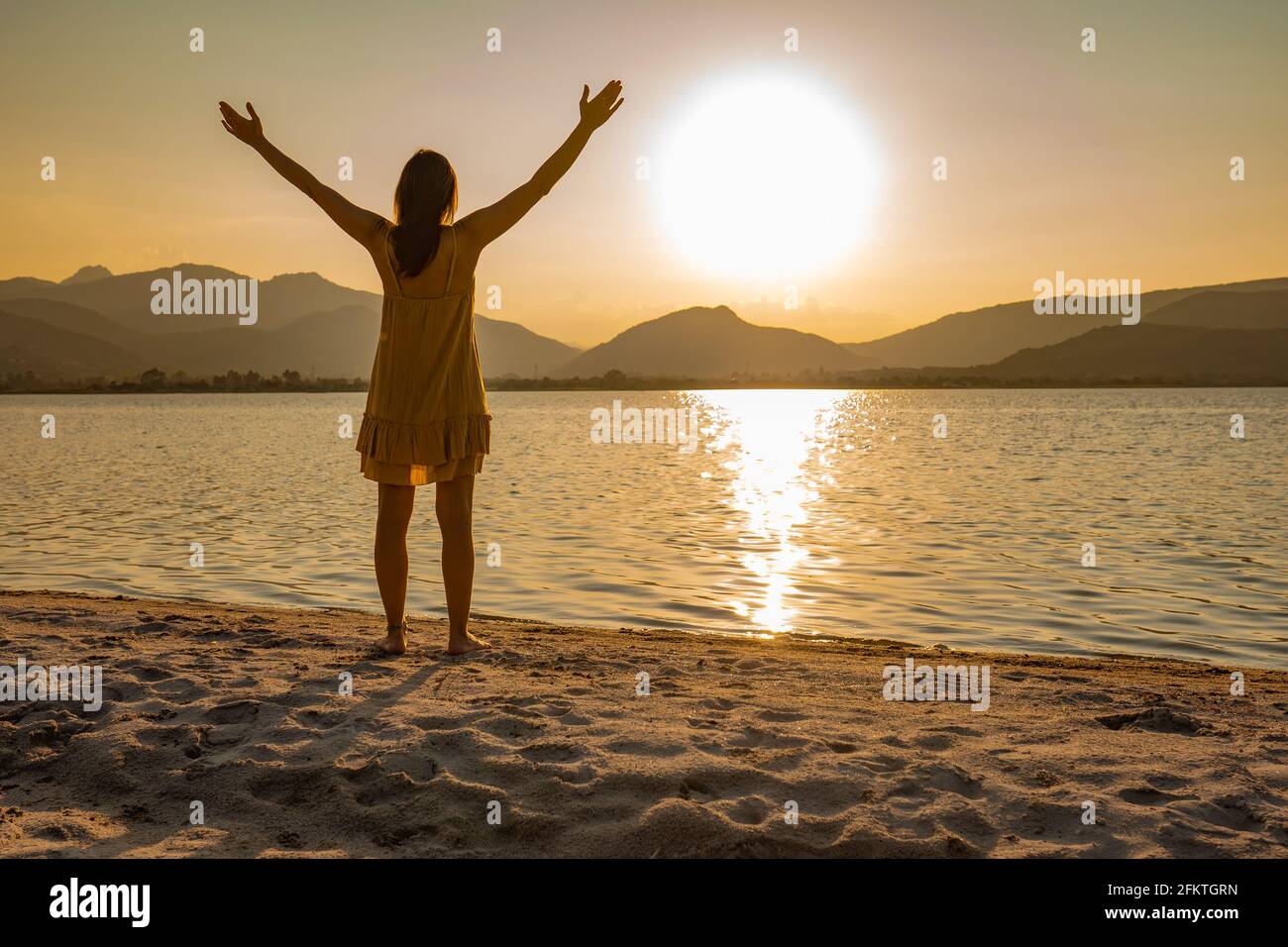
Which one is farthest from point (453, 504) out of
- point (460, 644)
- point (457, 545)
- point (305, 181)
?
point (305, 181)

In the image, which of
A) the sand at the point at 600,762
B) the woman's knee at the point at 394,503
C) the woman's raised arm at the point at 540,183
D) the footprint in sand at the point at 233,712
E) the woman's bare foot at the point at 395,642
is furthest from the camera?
the woman's bare foot at the point at 395,642


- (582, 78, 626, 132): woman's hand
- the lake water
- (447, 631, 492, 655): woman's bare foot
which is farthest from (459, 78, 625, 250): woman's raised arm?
the lake water

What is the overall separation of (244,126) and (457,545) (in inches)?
99.2

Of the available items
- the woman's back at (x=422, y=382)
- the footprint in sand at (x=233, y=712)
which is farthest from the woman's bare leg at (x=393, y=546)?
the footprint in sand at (x=233, y=712)

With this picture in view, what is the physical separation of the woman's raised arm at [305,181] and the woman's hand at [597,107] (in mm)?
1229

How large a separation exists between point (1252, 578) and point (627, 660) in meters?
8.48

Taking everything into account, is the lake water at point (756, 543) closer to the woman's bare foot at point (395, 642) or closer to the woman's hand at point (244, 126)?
the woman's bare foot at point (395, 642)

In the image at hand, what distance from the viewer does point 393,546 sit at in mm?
5398

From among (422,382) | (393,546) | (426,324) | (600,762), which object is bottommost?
(600,762)

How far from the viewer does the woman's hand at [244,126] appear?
16.6 ft

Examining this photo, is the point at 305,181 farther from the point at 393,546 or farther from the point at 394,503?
the point at 393,546

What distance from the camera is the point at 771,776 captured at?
142 inches

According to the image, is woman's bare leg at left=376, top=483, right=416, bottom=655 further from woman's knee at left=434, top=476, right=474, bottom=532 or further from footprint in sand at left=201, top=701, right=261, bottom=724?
footprint in sand at left=201, top=701, right=261, bottom=724

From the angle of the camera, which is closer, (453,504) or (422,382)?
(422,382)
